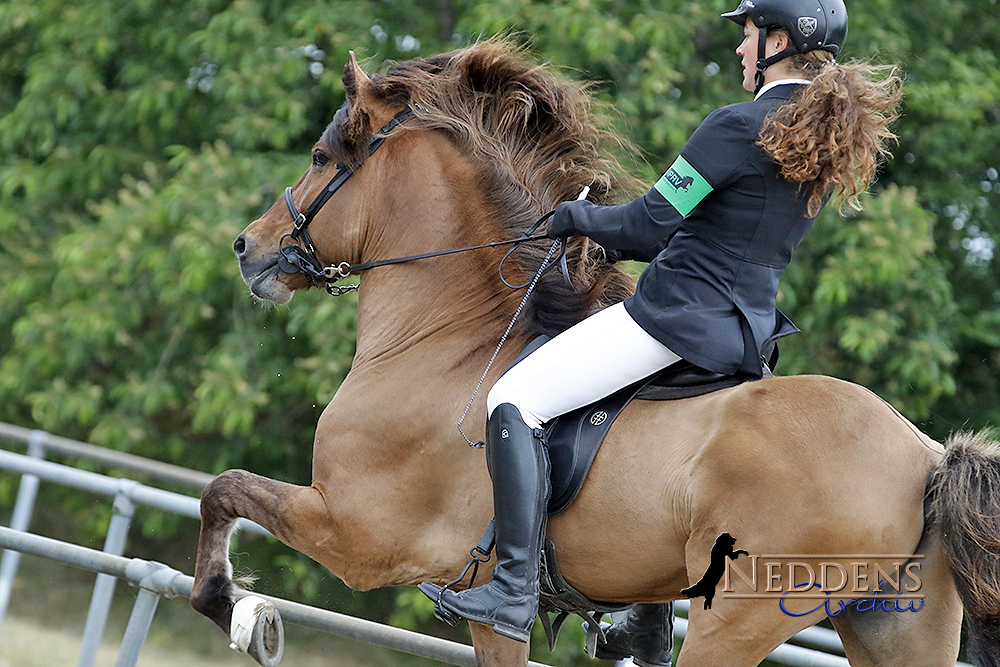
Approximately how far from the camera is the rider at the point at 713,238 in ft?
10.2

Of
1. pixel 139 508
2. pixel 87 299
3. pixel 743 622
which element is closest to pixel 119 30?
pixel 87 299

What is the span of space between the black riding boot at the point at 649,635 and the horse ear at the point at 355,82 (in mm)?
2239

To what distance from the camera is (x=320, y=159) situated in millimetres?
4348

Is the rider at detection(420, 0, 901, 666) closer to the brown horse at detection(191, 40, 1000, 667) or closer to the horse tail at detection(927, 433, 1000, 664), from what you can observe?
the brown horse at detection(191, 40, 1000, 667)

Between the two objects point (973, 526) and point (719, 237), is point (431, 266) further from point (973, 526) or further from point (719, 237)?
point (973, 526)

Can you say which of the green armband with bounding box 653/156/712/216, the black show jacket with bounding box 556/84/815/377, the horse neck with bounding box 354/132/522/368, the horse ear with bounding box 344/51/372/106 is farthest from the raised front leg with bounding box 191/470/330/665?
the green armband with bounding box 653/156/712/216

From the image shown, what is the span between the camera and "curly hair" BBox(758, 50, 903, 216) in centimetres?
306

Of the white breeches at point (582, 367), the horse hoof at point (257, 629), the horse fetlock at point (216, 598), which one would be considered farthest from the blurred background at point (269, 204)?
the white breeches at point (582, 367)

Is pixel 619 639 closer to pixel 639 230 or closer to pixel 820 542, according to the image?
pixel 820 542

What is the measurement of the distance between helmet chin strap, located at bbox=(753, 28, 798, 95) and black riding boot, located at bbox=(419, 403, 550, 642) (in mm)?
1335

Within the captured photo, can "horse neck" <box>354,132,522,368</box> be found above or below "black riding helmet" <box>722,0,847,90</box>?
below

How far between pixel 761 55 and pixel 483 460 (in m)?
1.61

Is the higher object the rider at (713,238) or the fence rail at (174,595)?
the rider at (713,238)

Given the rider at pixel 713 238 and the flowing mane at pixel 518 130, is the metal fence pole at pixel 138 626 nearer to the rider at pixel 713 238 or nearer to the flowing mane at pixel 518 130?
the rider at pixel 713 238
